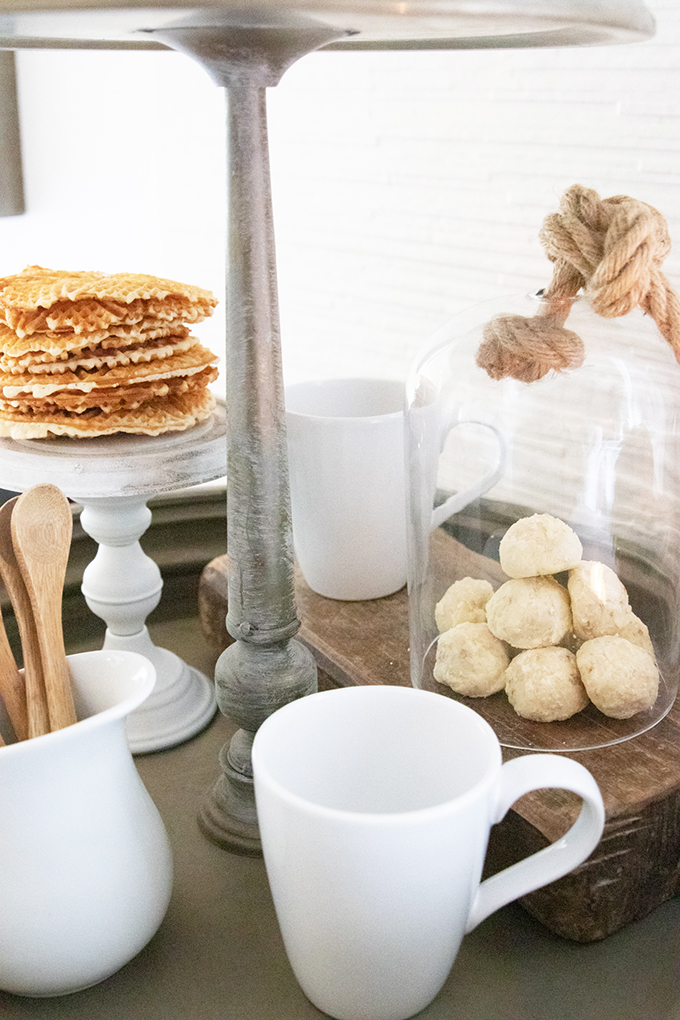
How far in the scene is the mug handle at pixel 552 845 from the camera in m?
0.28

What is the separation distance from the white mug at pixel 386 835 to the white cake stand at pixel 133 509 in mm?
147

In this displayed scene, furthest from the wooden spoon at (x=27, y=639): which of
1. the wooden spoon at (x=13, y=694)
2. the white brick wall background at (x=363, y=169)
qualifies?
the white brick wall background at (x=363, y=169)

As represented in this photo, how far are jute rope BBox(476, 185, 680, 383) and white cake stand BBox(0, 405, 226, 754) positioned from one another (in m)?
0.14

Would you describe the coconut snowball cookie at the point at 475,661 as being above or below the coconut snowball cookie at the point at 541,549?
below

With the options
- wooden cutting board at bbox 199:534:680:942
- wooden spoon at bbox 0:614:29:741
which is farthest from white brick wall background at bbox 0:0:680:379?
wooden spoon at bbox 0:614:29:741

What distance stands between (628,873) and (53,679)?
0.66 feet

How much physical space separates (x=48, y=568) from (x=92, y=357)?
147 mm

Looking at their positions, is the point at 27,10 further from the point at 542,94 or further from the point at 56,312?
the point at 542,94

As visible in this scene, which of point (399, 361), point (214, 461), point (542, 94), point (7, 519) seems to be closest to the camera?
point (7, 519)

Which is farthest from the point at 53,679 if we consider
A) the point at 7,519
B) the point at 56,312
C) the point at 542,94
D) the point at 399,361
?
the point at 399,361

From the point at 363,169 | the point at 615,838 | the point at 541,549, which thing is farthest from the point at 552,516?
the point at 363,169

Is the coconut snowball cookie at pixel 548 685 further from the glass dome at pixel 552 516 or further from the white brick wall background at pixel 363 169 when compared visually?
the white brick wall background at pixel 363 169

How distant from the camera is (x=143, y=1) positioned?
23 centimetres

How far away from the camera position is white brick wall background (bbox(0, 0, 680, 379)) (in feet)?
2.42
